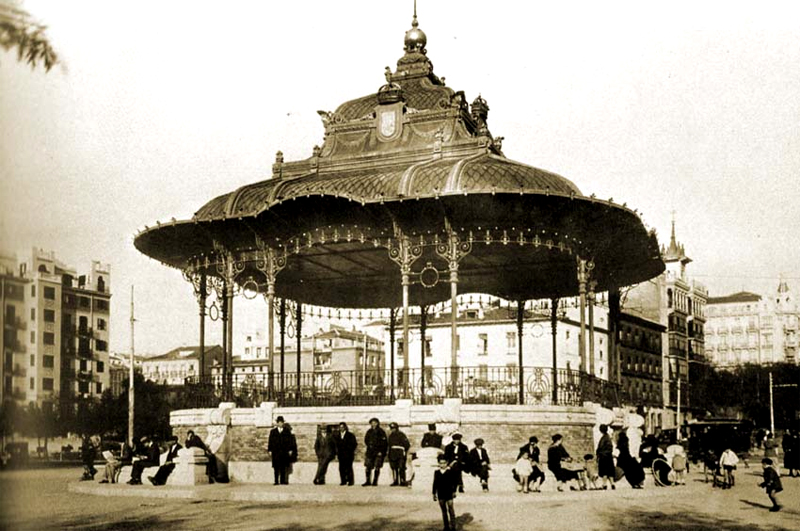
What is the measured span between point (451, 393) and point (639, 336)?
76675mm

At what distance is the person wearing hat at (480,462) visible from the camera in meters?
20.0

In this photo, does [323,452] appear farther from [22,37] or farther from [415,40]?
[22,37]

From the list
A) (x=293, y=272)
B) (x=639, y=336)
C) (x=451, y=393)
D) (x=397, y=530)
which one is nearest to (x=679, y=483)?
(x=451, y=393)

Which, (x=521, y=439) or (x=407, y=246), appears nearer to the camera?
(x=521, y=439)

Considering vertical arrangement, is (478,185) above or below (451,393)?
above

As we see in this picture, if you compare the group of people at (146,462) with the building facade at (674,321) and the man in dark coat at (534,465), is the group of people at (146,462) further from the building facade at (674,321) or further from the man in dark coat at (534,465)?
the building facade at (674,321)

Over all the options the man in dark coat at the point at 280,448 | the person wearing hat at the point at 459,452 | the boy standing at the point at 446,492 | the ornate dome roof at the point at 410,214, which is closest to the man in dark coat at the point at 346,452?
the man in dark coat at the point at 280,448

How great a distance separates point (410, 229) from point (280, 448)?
6277 mm

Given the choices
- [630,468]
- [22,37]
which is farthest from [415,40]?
[22,37]

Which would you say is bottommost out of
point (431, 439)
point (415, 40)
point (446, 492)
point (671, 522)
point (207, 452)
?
point (671, 522)

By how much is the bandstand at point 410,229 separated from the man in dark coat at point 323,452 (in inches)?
77.5

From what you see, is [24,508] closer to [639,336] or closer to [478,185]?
[478,185]

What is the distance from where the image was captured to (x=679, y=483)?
2336 cm

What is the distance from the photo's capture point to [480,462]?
20.3m
